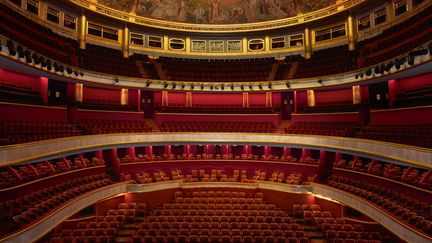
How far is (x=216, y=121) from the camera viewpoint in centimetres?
2370

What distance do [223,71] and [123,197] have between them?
13.0 m

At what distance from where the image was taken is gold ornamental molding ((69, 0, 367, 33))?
21406mm

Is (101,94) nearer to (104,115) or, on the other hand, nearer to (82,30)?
(104,115)

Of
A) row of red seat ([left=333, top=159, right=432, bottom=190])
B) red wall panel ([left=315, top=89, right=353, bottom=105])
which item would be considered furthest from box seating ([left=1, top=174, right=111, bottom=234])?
red wall panel ([left=315, top=89, right=353, bottom=105])

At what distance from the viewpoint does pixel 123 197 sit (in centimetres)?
1758

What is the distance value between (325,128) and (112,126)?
564 inches

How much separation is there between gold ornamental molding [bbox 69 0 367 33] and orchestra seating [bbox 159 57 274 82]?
2.65m

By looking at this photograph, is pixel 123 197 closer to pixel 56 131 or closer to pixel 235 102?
pixel 56 131

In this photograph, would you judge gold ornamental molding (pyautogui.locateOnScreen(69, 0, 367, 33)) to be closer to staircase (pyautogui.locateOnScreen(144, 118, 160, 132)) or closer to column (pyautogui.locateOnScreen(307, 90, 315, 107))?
column (pyautogui.locateOnScreen(307, 90, 315, 107))

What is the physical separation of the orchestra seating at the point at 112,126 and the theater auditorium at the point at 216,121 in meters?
0.16

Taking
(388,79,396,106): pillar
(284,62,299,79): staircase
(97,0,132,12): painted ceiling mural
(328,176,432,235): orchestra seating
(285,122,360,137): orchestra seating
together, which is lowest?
(328,176,432,235): orchestra seating

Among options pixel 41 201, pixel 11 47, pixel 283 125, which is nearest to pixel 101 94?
pixel 11 47

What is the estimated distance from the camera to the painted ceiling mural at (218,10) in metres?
23.8

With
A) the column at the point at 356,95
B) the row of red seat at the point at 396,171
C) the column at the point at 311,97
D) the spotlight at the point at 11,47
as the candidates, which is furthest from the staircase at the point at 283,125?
the spotlight at the point at 11,47
